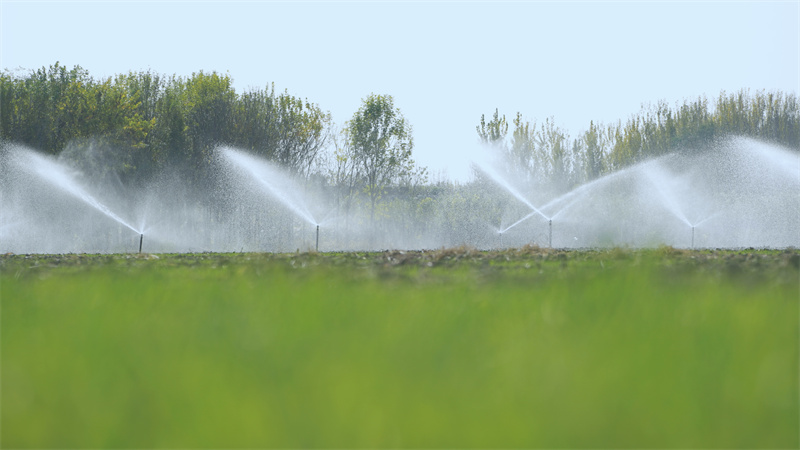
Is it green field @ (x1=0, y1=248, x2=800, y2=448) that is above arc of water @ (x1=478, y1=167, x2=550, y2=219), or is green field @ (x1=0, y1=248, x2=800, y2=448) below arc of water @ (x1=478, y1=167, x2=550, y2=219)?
below

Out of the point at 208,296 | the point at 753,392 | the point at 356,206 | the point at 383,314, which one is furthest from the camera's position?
the point at 356,206

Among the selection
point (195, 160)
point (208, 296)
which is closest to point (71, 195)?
point (195, 160)

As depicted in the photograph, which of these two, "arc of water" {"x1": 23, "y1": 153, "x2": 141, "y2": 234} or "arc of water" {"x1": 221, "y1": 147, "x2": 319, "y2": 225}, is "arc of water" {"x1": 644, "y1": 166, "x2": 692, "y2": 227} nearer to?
"arc of water" {"x1": 221, "y1": 147, "x2": 319, "y2": 225}

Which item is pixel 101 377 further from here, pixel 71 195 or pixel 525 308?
pixel 71 195

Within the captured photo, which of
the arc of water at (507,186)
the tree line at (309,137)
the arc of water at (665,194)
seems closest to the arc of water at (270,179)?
the tree line at (309,137)

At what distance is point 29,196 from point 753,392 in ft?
145

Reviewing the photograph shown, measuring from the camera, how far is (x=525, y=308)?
4191 millimetres

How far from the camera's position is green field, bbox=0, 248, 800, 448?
2016 millimetres

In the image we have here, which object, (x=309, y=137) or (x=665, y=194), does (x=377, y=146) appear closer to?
(x=309, y=137)

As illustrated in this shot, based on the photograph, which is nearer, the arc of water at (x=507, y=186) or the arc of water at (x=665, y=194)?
the arc of water at (x=665, y=194)

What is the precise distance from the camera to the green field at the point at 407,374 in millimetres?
2016

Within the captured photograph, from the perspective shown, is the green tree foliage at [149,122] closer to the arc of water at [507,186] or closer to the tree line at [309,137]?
the tree line at [309,137]

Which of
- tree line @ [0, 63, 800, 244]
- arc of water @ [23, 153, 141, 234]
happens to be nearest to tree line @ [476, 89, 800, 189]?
tree line @ [0, 63, 800, 244]

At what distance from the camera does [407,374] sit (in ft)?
8.34
